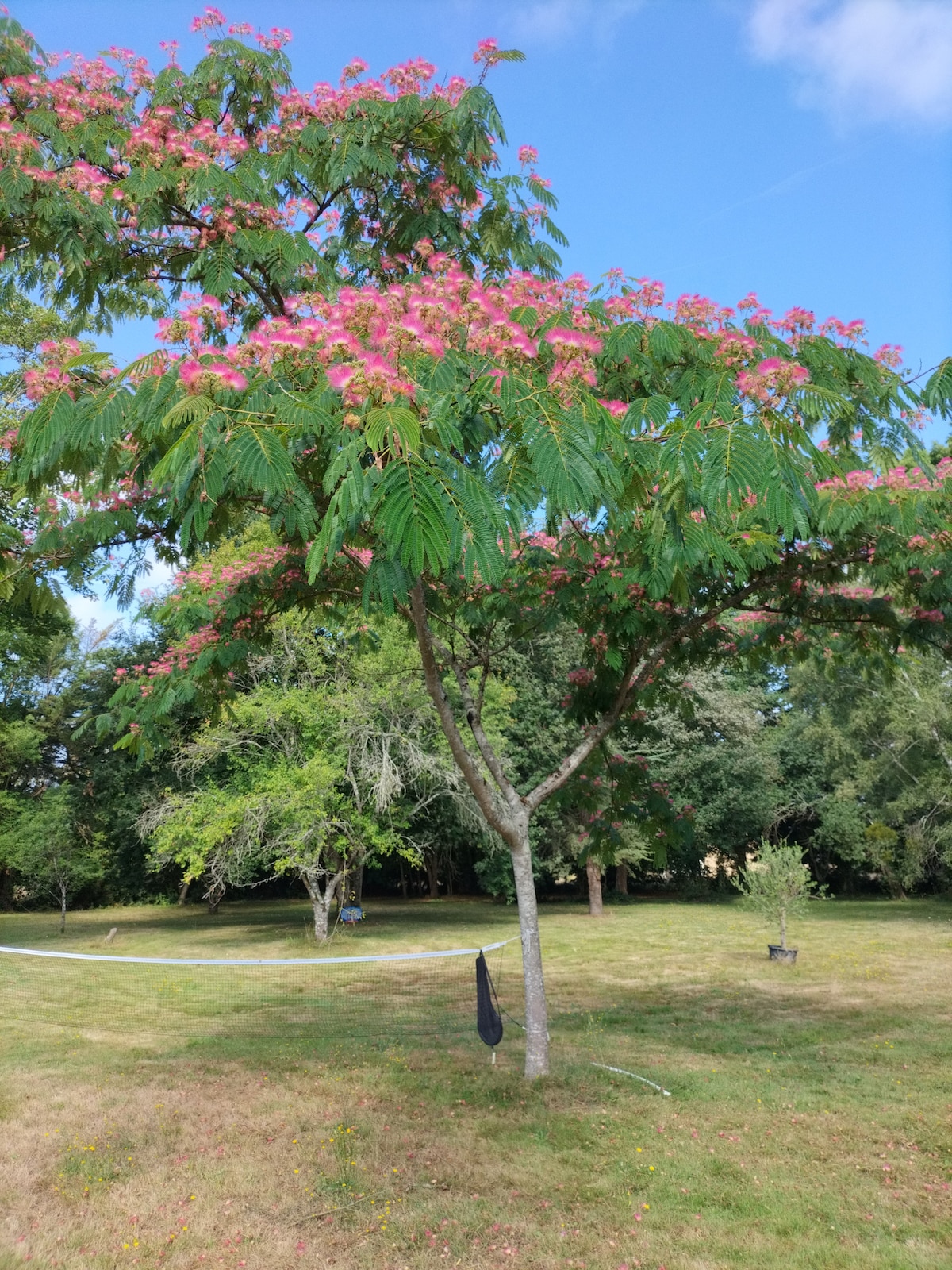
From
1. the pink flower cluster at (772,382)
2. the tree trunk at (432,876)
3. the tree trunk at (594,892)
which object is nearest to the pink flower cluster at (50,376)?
the pink flower cluster at (772,382)

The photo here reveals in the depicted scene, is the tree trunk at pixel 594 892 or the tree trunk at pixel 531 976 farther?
the tree trunk at pixel 594 892

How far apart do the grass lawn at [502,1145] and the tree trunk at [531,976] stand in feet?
0.64

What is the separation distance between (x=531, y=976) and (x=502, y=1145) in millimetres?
1345

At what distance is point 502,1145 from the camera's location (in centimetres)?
526

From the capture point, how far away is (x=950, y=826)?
19.2 m

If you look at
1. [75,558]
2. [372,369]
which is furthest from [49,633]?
[372,369]

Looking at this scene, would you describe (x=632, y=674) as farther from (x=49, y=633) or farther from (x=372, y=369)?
(x=49, y=633)

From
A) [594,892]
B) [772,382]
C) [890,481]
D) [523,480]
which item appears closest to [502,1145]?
[523,480]

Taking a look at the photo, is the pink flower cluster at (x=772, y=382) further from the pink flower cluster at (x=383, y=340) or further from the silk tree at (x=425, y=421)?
the pink flower cluster at (x=383, y=340)

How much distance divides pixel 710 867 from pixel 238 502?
2867 centimetres

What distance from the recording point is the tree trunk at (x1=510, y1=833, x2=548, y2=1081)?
6.46 m

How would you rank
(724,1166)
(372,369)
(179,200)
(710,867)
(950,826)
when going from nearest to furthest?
(372,369), (724,1166), (179,200), (950,826), (710,867)

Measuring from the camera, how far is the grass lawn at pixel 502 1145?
405 centimetres

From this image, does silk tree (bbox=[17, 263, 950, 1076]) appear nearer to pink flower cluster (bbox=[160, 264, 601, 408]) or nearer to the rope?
pink flower cluster (bbox=[160, 264, 601, 408])
